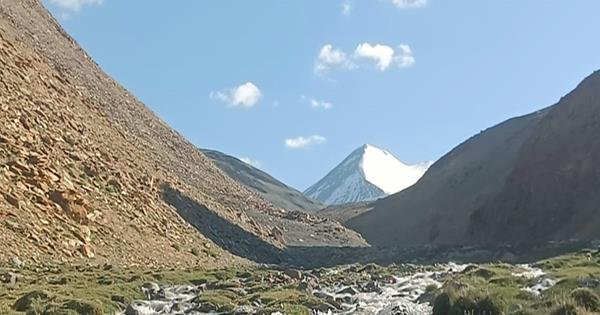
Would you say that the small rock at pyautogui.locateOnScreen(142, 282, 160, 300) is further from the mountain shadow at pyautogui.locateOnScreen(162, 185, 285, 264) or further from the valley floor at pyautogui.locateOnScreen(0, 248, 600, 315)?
the mountain shadow at pyautogui.locateOnScreen(162, 185, 285, 264)

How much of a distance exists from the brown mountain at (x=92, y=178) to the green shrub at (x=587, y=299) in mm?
20687

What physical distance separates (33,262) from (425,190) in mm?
158181

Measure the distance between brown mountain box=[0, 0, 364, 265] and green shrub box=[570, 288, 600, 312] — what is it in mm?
20687

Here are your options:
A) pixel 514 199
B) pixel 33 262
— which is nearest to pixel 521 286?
pixel 33 262

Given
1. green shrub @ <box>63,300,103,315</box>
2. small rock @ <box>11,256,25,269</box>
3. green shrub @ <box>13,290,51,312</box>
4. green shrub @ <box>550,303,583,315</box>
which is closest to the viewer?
green shrub @ <box>550,303,583,315</box>

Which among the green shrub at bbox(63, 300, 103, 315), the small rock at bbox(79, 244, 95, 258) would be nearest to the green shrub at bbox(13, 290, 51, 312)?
the green shrub at bbox(63, 300, 103, 315)

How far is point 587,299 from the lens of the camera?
64.3 ft

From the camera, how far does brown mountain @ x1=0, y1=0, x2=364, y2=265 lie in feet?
119

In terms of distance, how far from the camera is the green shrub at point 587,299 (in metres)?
19.1

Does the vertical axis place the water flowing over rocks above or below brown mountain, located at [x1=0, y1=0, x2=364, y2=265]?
below

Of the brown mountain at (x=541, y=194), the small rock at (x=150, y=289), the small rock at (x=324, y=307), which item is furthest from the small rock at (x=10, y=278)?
the brown mountain at (x=541, y=194)

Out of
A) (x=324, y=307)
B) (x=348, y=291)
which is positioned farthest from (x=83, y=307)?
(x=348, y=291)

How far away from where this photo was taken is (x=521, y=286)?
2638cm

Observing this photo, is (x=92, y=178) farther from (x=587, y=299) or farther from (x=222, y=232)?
(x=587, y=299)
